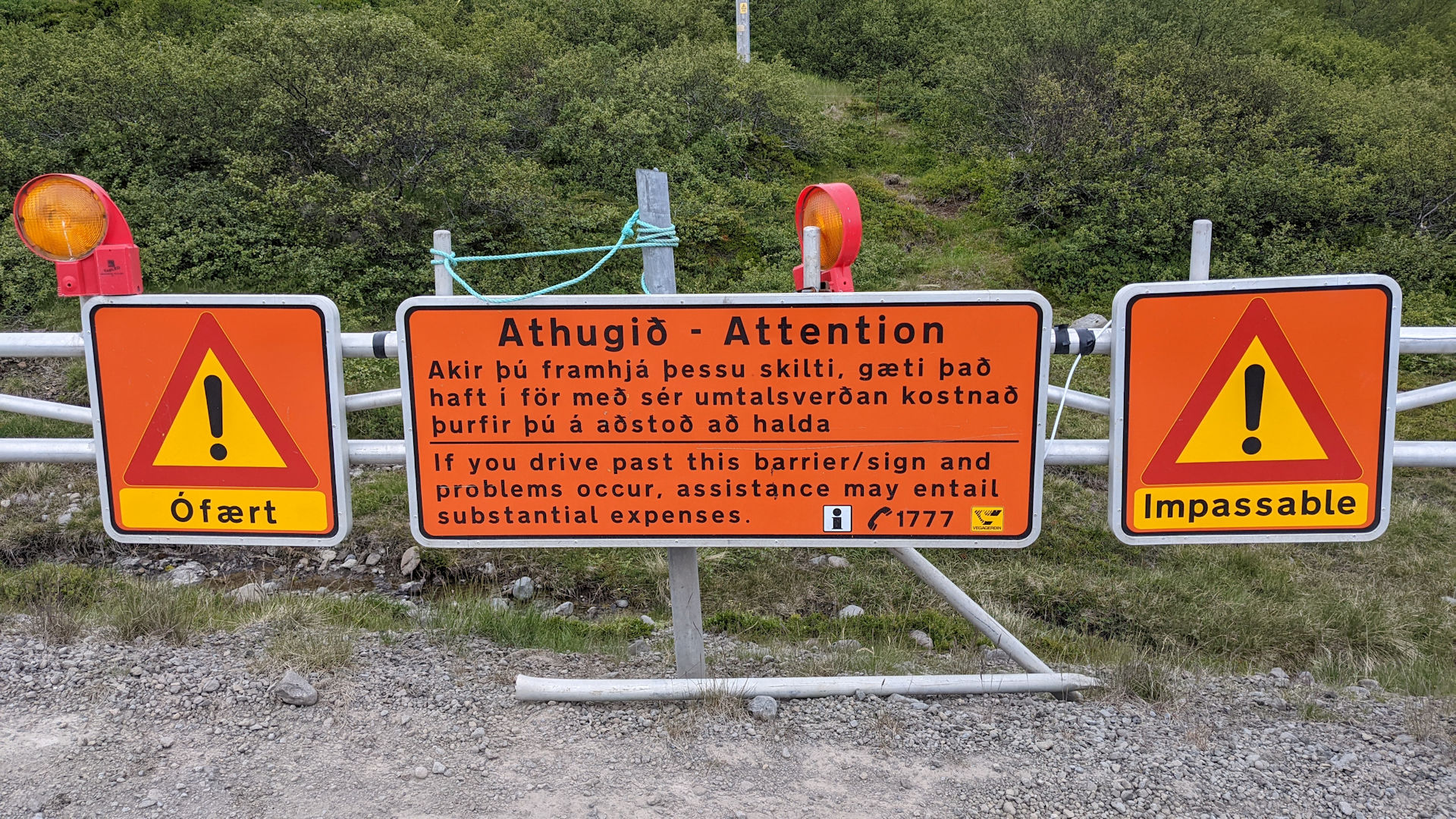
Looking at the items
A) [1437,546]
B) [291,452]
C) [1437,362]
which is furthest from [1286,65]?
[291,452]

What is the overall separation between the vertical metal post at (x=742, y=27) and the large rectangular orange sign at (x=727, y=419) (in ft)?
50.1

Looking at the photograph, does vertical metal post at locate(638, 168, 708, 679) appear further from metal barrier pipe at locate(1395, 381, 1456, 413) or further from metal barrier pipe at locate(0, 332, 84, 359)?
metal barrier pipe at locate(1395, 381, 1456, 413)

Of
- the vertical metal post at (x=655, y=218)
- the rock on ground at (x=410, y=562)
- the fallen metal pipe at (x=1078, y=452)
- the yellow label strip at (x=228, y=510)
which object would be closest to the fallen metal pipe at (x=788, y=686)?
the fallen metal pipe at (x=1078, y=452)

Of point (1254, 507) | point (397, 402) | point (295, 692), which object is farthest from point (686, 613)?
point (1254, 507)

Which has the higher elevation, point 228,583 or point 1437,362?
point 1437,362

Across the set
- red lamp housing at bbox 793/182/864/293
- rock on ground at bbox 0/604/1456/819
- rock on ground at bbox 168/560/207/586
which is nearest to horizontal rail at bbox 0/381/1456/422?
red lamp housing at bbox 793/182/864/293

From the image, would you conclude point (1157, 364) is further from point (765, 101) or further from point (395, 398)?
point (765, 101)

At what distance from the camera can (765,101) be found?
48.6 ft

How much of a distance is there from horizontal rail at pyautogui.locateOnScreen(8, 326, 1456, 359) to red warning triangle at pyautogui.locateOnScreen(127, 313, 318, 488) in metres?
0.34

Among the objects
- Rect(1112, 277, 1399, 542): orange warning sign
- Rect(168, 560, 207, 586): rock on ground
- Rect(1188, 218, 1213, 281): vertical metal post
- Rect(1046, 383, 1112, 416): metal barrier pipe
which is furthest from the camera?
Rect(168, 560, 207, 586): rock on ground

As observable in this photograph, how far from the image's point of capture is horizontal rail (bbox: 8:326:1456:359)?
3150 millimetres

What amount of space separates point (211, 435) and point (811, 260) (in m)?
2.01

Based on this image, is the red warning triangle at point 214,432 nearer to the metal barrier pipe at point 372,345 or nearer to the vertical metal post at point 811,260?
the metal barrier pipe at point 372,345

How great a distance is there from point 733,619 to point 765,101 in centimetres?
1101
